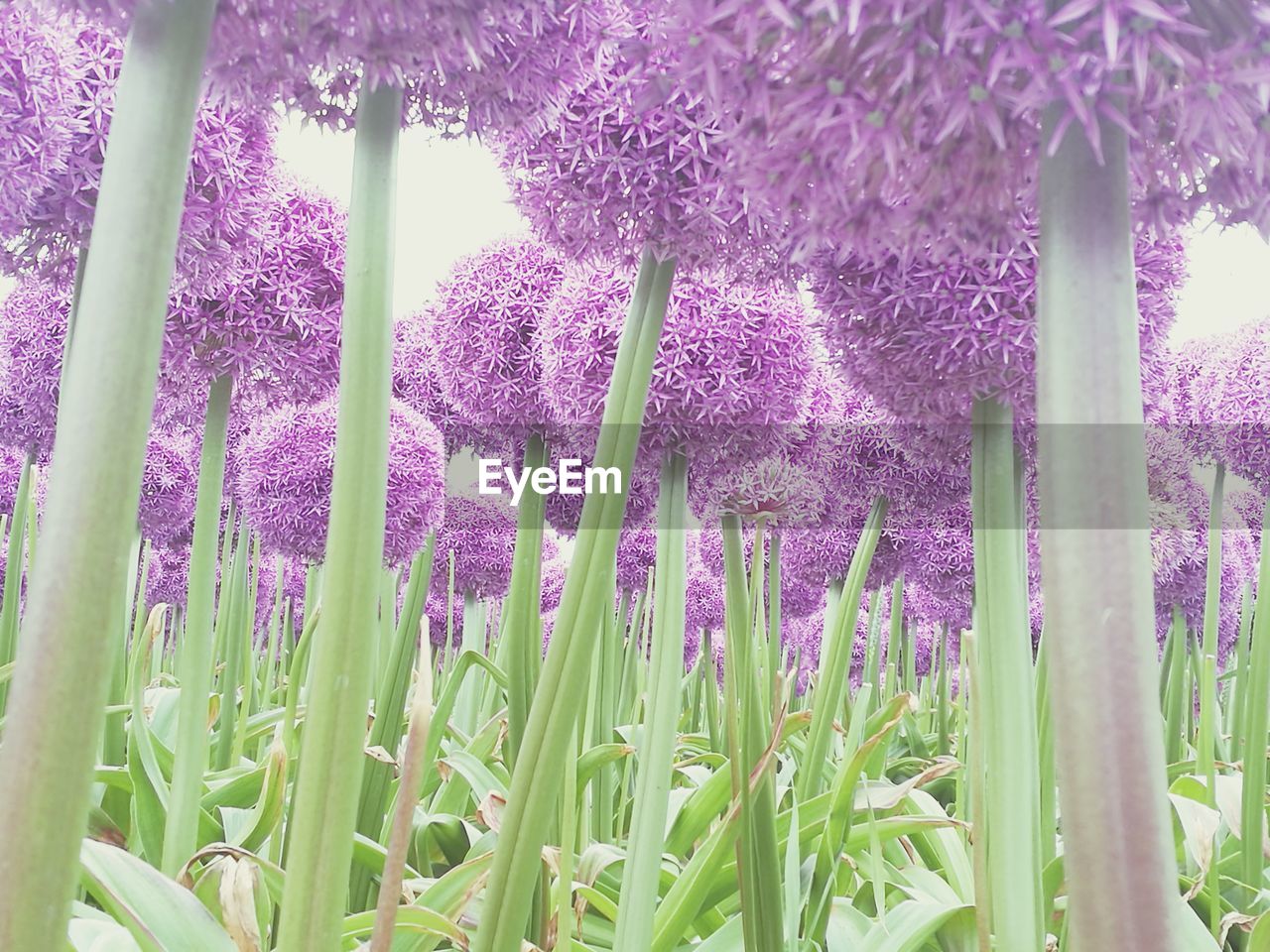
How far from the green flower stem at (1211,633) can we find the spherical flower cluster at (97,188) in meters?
1.57

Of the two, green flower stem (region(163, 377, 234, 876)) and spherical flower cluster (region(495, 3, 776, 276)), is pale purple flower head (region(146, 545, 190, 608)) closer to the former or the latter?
green flower stem (region(163, 377, 234, 876))

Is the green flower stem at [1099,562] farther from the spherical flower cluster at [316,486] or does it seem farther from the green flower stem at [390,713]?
the spherical flower cluster at [316,486]

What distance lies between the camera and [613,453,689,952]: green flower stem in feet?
3.51

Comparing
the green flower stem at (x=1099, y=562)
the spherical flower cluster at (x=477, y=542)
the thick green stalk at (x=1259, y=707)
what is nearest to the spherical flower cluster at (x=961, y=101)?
the green flower stem at (x=1099, y=562)

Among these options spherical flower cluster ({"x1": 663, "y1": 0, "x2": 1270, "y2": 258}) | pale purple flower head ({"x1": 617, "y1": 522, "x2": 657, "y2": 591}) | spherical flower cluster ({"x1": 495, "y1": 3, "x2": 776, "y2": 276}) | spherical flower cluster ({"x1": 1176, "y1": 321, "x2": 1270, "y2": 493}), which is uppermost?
spherical flower cluster ({"x1": 1176, "y1": 321, "x2": 1270, "y2": 493})

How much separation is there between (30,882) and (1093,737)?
0.48m

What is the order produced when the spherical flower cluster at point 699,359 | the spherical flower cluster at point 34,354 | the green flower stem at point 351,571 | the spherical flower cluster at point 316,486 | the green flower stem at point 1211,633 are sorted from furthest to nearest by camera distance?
the spherical flower cluster at point 34,354 < the spherical flower cluster at point 316,486 < the green flower stem at point 1211,633 < the spherical flower cluster at point 699,359 < the green flower stem at point 351,571

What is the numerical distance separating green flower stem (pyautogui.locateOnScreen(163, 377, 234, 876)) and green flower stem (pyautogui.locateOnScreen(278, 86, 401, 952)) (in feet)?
2.88

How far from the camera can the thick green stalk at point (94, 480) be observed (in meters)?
0.46

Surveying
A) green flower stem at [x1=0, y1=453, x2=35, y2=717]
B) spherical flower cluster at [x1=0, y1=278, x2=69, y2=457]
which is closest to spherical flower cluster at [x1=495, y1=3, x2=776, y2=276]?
green flower stem at [x1=0, y1=453, x2=35, y2=717]

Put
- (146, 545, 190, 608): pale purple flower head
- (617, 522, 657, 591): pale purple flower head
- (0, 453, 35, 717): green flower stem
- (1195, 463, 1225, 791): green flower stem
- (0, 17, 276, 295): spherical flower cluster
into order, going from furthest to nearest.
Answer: (146, 545, 190, 608): pale purple flower head
(617, 522, 657, 591): pale purple flower head
(0, 453, 35, 717): green flower stem
(1195, 463, 1225, 791): green flower stem
(0, 17, 276, 295): spherical flower cluster

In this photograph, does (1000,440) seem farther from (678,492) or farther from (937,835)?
(937,835)

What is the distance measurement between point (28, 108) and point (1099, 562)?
125 centimetres

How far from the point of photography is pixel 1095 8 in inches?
17.8
